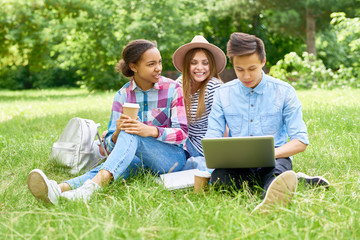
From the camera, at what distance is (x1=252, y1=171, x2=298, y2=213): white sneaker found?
229cm

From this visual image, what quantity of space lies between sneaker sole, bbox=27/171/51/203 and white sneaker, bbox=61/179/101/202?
104 mm

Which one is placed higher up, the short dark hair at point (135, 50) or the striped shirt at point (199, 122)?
the short dark hair at point (135, 50)

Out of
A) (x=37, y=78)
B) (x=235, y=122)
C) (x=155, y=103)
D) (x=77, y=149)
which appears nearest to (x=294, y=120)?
(x=235, y=122)

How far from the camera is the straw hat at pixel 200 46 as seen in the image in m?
3.74

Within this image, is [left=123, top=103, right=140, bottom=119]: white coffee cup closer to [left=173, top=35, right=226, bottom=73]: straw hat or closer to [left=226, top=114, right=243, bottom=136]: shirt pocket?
[left=226, top=114, right=243, bottom=136]: shirt pocket

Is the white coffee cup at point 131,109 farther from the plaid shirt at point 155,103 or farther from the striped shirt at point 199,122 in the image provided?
the striped shirt at point 199,122

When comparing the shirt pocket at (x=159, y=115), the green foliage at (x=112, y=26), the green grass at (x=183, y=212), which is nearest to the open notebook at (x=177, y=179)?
the green grass at (x=183, y=212)

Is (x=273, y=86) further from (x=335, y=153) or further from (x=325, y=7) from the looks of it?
(x=325, y=7)

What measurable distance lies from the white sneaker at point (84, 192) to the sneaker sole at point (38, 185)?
0.10 meters

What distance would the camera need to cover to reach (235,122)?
2986mm

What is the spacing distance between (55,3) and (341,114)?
1276 centimetres

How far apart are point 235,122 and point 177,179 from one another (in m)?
0.58

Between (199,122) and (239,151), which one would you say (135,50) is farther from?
(239,151)

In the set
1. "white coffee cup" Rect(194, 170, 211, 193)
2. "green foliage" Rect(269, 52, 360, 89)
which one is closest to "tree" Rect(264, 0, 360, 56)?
"green foliage" Rect(269, 52, 360, 89)
